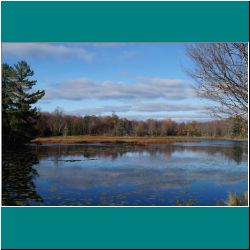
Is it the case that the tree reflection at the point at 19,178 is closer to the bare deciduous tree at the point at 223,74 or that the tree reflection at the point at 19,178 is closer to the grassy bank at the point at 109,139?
the grassy bank at the point at 109,139

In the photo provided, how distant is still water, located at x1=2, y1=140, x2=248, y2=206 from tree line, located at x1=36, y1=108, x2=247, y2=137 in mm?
205

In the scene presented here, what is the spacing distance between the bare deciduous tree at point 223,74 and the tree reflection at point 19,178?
290cm

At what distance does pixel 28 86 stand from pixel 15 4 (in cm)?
181

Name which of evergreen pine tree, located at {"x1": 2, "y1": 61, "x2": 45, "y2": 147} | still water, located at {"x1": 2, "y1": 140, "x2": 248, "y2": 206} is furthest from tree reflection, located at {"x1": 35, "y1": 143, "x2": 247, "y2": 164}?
evergreen pine tree, located at {"x1": 2, "y1": 61, "x2": 45, "y2": 147}

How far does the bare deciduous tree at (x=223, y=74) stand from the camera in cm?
573

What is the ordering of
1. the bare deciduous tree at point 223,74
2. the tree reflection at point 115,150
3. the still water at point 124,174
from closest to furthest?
the bare deciduous tree at point 223,74
the still water at point 124,174
the tree reflection at point 115,150

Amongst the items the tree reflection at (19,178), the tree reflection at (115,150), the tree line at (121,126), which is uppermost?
the tree line at (121,126)

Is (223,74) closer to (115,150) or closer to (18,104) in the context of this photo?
(115,150)

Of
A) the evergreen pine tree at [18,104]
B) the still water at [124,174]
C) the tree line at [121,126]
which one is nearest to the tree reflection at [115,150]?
the still water at [124,174]

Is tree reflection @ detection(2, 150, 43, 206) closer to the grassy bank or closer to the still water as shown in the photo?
the still water

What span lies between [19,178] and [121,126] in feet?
6.11

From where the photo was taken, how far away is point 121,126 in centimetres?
605

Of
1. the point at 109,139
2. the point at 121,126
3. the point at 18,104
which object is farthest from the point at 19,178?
the point at 121,126

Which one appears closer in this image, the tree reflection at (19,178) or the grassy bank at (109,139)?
the tree reflection at (19,178)
